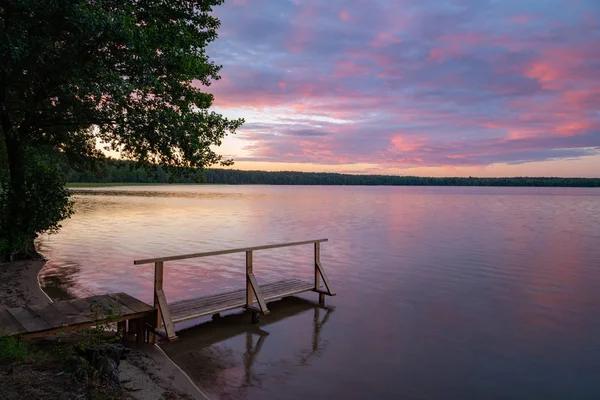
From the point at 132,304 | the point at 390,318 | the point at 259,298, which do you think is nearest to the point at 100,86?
the point at 132,304

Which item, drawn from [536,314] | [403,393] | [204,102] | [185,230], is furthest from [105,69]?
[185,230]

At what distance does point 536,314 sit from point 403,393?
858 centimetres

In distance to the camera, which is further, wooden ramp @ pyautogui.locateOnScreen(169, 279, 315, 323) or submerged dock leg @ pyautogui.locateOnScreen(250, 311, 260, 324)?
submerged dock leg @ pyautogui.locateOnScreen(250, 311, 260, 324)

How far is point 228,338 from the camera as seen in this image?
38.8ft

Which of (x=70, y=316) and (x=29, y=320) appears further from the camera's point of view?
(x=70, y=316)

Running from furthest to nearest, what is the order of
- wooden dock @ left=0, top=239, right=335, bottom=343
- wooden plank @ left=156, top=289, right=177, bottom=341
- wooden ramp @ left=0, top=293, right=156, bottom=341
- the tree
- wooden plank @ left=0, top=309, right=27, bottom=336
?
the tree → wooden plank @ left=156, top=289, right=177, bottom=341 → wooden dock @ left=0, top=239, right=335, bottom=343 → wooden ramp @ left=0, top=293, right=156, bottom=341 → wooden plank @ left=0, top=309, right=27, bottom=336

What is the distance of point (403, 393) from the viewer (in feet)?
30.2

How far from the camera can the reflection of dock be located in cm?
991

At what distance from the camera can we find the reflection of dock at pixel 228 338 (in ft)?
32.5

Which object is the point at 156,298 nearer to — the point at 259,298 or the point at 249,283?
the point at 249,283

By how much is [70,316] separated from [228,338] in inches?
169

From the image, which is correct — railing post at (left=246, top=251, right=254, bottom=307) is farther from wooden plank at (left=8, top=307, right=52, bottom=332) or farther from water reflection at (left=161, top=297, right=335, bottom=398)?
wooden plank at (left=8, top=307, right=52, bottom=332)

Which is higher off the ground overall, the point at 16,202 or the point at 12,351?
the point at 16,202

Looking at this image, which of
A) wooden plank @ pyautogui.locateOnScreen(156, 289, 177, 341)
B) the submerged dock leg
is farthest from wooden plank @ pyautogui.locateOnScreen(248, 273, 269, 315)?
wooden plank @ pyautogui.locateOnScreen(156, 289, 177, 341)
